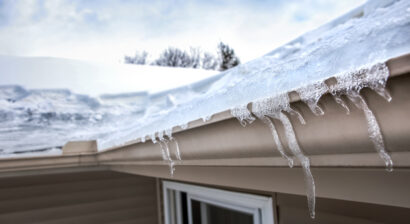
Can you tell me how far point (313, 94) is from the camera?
57 centimetres

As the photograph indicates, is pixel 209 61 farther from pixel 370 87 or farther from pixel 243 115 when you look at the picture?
pixel 370 87

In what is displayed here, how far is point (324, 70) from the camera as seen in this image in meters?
0.68

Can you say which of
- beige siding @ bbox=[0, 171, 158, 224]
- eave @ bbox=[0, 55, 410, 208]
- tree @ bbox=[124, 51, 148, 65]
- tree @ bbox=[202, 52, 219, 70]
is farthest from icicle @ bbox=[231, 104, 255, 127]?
tree @ bbox=[202, 52, 219, 70]

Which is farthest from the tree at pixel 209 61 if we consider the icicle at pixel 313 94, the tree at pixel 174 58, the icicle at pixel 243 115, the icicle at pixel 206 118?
the icicle at pixel 313 94

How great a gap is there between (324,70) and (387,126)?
0.67 ft

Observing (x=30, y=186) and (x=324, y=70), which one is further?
(x=30, y=186)

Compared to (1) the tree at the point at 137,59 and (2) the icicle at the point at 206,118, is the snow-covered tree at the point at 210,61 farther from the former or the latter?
(2) the icicle at the point at 206,118

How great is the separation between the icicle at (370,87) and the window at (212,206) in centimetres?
109

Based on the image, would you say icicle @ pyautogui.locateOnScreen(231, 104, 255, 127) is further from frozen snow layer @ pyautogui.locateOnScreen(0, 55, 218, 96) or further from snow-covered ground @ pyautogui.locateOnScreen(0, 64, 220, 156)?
frozen snow layer @ pyautogui.locateOnScreen(0, 55, 218, 96)

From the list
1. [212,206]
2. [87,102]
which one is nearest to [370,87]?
[212,206]

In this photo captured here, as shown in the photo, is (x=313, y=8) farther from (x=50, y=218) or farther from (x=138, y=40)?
(x=50, y=218)

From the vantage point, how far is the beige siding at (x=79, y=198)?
9.91 ft

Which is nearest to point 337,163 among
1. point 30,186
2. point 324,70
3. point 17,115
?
point 324,70

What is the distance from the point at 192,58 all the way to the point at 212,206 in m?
17.3
